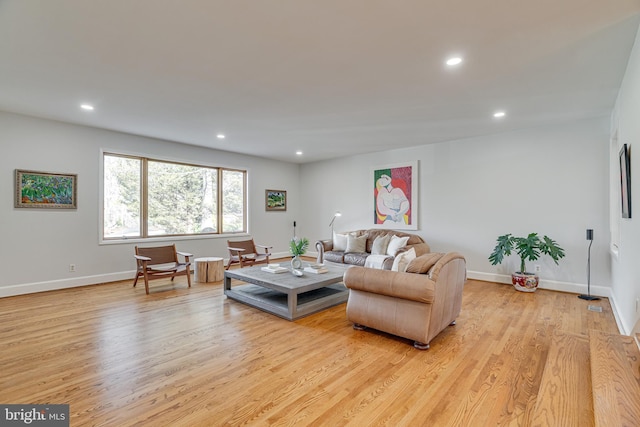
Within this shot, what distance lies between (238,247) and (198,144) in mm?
2266

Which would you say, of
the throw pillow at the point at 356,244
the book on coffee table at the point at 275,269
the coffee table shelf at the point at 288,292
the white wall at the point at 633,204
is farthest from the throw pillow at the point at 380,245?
the white wall at the point at 633,204

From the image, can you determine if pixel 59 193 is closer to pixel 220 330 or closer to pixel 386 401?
pixel 220 330

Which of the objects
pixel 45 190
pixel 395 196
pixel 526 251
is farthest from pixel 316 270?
pixel 45 190

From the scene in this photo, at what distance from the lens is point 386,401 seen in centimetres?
199

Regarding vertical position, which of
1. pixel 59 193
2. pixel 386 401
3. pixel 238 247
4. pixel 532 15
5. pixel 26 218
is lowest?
pixel 386 401

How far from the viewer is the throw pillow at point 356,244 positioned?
20.0 ft

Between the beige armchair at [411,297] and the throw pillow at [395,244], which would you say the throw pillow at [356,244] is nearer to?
the throw pillow at [395,244]

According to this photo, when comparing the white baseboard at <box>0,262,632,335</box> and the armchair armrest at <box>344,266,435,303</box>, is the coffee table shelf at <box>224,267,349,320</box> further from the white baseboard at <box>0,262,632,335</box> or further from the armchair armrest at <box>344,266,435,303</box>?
the white baseboard at <box>0,262,632,335</box>

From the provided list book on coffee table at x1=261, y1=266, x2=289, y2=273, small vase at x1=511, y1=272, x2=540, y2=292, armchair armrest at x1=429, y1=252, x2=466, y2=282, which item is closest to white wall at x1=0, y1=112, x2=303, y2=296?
book on coffee table at x1=261, y1=266, x2=289, y2=273

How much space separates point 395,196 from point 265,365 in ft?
15.8

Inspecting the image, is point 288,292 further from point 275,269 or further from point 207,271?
point 207,271

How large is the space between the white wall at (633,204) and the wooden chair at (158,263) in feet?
17.3

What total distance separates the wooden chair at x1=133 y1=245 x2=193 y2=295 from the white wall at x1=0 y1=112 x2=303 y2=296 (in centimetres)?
72

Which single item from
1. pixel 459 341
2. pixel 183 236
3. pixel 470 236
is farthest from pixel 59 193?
pixel 470 236
